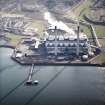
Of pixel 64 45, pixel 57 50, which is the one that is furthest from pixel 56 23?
pixel 57 50

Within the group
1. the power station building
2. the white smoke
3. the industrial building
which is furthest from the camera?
the white smoke

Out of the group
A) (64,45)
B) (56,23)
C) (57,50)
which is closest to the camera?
(57,50)

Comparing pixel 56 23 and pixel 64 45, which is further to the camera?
pixel 56 23

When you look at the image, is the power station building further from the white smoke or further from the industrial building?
the white smoke

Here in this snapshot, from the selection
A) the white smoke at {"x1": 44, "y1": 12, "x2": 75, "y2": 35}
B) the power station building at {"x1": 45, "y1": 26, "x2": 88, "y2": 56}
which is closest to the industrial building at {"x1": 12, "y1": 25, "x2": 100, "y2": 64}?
the power station building at {"x1": 45, "y1": 26, "x2": 88, "y2": 56}

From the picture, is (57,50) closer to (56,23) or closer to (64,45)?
(64,45)

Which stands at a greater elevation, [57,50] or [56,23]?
[56,23]

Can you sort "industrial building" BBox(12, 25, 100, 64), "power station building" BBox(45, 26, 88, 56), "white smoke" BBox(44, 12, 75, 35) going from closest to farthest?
"industrial building" BBox(12, 25, 100, 64)
"power station building" BBox(45, 26, 88, 56)
"white smoke" BBox(44, 12, 75, 35)

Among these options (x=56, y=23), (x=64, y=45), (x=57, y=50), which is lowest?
(x=57, y=50)

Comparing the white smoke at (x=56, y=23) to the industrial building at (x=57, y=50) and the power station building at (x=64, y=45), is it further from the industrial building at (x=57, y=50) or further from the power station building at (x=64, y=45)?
the power station building at (x=64, y=45)

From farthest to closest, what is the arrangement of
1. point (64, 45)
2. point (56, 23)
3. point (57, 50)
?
point (56, 23)
point (64, 45)
point (57, 50)

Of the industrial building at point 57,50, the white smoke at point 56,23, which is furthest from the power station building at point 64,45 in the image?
the white smoke at point 56,23
